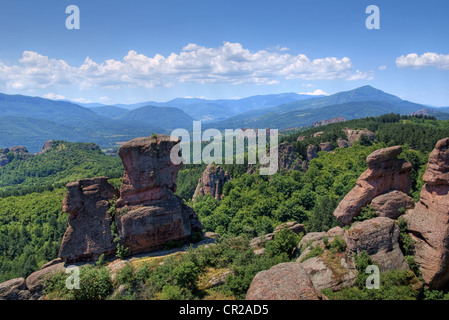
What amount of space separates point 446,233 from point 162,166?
1043 inches

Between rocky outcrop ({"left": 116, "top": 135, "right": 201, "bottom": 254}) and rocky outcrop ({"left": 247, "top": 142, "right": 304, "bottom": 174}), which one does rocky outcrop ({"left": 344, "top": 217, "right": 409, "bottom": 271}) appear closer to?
rocky outcrop ({"left": 116, "top": 135, "right": 201, "bottom": 254})

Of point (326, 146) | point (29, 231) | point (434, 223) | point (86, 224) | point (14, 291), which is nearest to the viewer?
point (434, 223)

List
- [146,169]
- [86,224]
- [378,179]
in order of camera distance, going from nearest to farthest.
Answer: [378,179]
[86,224]
[146,169]

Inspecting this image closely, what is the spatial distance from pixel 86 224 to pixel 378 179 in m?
30.8

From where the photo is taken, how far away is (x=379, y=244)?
68.6ft

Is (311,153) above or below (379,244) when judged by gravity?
above

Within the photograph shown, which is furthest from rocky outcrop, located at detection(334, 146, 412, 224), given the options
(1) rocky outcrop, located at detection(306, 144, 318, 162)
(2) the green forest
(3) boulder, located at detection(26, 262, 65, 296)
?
(1) rocky outcrop, located at detection(306, 144, 318, 162)

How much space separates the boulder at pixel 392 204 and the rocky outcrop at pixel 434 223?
102 centimetres

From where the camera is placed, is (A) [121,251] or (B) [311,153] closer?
(A) [121,251]

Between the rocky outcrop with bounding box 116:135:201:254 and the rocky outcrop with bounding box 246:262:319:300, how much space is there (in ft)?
42.9

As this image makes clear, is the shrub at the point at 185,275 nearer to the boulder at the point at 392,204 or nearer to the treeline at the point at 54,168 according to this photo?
the boulder at the point at 392,204

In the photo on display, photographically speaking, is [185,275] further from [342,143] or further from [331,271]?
[342,143]

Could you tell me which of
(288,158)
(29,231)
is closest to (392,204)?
(288,158)

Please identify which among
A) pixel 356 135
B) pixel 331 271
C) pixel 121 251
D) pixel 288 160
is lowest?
pixel 121 251
